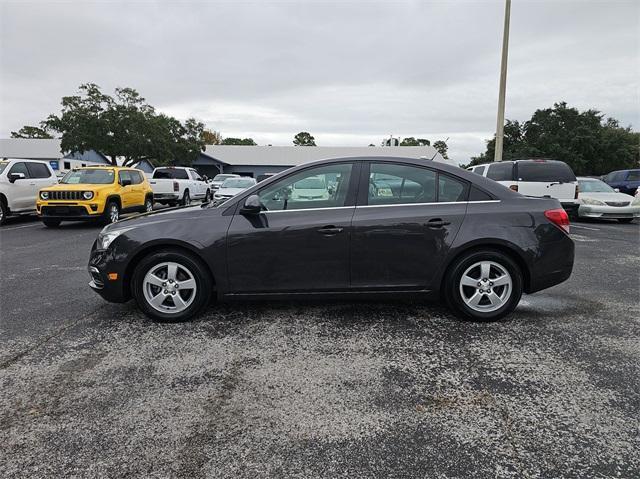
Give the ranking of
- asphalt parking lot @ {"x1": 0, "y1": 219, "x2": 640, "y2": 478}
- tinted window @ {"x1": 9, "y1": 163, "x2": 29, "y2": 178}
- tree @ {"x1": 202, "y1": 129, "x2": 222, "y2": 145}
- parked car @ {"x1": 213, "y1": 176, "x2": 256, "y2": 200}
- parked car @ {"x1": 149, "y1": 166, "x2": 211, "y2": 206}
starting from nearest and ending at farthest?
asphalt parking lot @ {"x1": 0, "y1": 219, "x2": 640, "y2": 478}
tinted window @ {"x1": 9, "y1": 163, "x2": 29, "y2": 178}
parked car @ {"x1": 213, "y1": 176, "x2": 256, "y2": 200}
parked car @ {"x1": 149, "y1": 166, "x2": 211, "y2": 206}
tree @ {"x1": 202, "y1": 129, "x2": 222, "y2": 145}

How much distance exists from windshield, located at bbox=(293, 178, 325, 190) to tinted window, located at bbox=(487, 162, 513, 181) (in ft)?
28.6

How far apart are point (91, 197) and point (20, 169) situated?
10.7 ft

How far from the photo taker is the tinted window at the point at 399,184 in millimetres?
4164

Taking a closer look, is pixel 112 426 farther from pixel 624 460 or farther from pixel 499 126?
pixel 499 126

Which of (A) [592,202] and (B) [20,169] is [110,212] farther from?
(A) [592,202]

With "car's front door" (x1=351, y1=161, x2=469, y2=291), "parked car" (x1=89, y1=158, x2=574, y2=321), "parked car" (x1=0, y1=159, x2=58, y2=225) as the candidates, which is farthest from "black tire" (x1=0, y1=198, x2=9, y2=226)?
"car's front door" (x1=351, y1=161, x2=469, y2=291)

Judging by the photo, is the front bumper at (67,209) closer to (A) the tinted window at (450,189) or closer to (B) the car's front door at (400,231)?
(B) the car's front door at (400,231)

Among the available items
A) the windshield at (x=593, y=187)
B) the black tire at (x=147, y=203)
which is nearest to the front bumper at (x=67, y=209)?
the black tire at (x=147, y=203)

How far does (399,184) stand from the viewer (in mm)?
4191

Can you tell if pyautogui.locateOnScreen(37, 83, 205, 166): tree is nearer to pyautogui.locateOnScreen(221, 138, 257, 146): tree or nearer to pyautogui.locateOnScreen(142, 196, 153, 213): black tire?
pyautogui.locateOnScreen(142, 196, 153, 213): black tire

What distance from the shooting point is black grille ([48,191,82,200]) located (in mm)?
11505

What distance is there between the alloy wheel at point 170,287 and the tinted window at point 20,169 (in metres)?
11.4

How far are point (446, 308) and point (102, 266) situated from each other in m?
3.56

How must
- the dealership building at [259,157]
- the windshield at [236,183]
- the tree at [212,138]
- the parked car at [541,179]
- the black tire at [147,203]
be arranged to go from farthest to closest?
the tree at [212,138] < the dealership building at [259,157] < the windshield at [236,183] < the black tire at [147,203] < the parked car at [541,179]
